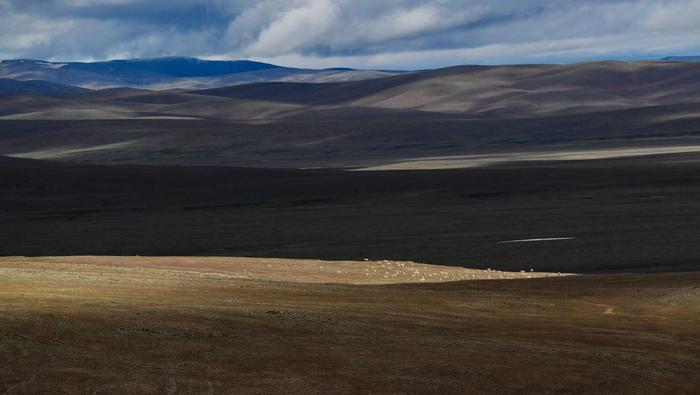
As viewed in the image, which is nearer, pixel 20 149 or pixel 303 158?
pixel 303 158

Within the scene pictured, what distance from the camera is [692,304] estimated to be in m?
26.2

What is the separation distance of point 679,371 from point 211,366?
6848mm

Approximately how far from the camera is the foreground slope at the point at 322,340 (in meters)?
15.0

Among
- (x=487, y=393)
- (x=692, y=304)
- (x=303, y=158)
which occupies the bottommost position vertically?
(x=303, y=158)

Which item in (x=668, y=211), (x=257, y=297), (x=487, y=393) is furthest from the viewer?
(x=668, y=211)

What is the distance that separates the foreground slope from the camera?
49.3 feet

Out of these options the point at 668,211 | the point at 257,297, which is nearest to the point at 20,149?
the point at 668,211

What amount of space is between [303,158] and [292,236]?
80.1 meters

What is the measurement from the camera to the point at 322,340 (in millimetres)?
17953

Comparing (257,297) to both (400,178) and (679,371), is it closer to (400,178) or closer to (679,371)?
(679,371)

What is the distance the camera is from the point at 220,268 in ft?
118

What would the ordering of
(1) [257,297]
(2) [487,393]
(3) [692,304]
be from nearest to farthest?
(2) [487,393]
(1) [257,297]
(3) [692,304]

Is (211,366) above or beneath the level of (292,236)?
above

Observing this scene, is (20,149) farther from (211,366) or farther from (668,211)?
(211,366)
